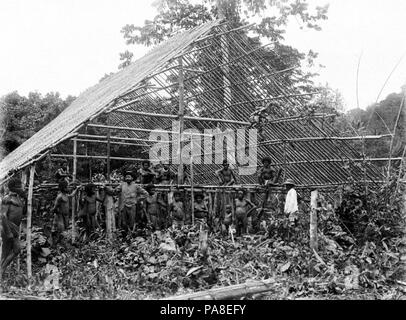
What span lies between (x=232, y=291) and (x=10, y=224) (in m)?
4.10

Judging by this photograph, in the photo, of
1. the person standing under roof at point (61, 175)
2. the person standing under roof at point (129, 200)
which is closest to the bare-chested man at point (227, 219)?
the person standing under roof at point (129, 200)

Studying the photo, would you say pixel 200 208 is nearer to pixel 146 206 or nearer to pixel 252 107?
pixel 146 206

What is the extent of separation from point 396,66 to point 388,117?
18.4 m

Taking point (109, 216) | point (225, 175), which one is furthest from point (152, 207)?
point (225, 175)

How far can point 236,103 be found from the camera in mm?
12562

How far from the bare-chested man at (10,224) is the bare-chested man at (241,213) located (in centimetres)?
436

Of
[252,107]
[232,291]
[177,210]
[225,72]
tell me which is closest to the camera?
[232,291]

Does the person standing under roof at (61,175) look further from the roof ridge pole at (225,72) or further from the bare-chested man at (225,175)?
the roof ridge pole at (225,72)

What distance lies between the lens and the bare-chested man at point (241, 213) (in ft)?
32.8

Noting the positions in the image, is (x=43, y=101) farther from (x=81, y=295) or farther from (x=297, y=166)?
(x=81, y=295)

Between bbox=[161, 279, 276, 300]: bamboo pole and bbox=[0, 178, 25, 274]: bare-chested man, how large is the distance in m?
3.63

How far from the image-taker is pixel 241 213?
9.98 m

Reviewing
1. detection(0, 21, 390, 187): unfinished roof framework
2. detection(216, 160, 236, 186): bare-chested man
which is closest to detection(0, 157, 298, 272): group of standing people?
detection(216, 160, 236, 186): bare-chested man

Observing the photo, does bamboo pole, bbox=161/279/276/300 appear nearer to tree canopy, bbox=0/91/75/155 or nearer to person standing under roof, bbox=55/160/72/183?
person standing under roof, bbox=55/160/72/183
